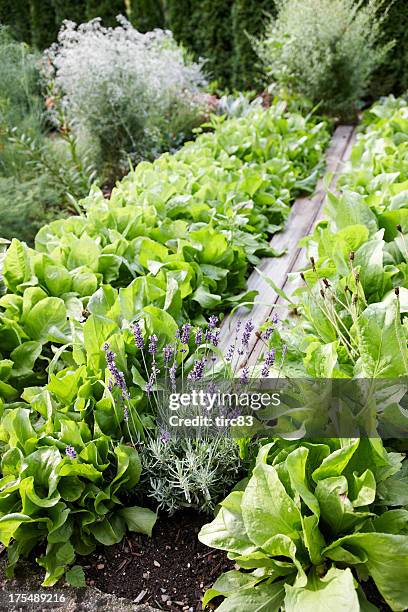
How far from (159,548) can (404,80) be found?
647cm

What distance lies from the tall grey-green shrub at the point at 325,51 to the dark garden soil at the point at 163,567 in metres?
4.67

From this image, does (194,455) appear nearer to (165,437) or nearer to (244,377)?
(165,437)

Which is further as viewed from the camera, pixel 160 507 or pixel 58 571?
pixel 160 507

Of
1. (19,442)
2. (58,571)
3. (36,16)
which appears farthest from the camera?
(36,16)

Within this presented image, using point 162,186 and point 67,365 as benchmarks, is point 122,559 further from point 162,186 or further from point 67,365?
point 162,186

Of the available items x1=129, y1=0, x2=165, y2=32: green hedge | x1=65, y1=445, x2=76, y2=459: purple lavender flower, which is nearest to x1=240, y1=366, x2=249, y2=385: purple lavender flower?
x1=65, y1=445, x2=76, y2=459: purple lavender flower

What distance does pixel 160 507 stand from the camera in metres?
1.83

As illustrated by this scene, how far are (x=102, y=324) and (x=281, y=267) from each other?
1373mm

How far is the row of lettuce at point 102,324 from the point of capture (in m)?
1.70

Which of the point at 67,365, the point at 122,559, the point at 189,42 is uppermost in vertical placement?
the point at 189,42

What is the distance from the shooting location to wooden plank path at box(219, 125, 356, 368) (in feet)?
8.11

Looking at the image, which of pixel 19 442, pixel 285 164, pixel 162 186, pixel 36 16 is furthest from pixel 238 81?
pixel 19 442

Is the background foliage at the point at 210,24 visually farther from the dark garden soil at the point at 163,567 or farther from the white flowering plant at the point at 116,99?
the dark garden soil at the point at 163,567

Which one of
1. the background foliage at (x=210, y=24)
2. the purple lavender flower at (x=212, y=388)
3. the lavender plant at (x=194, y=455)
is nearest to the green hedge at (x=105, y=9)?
the background foliage at (x=210, y=24)
